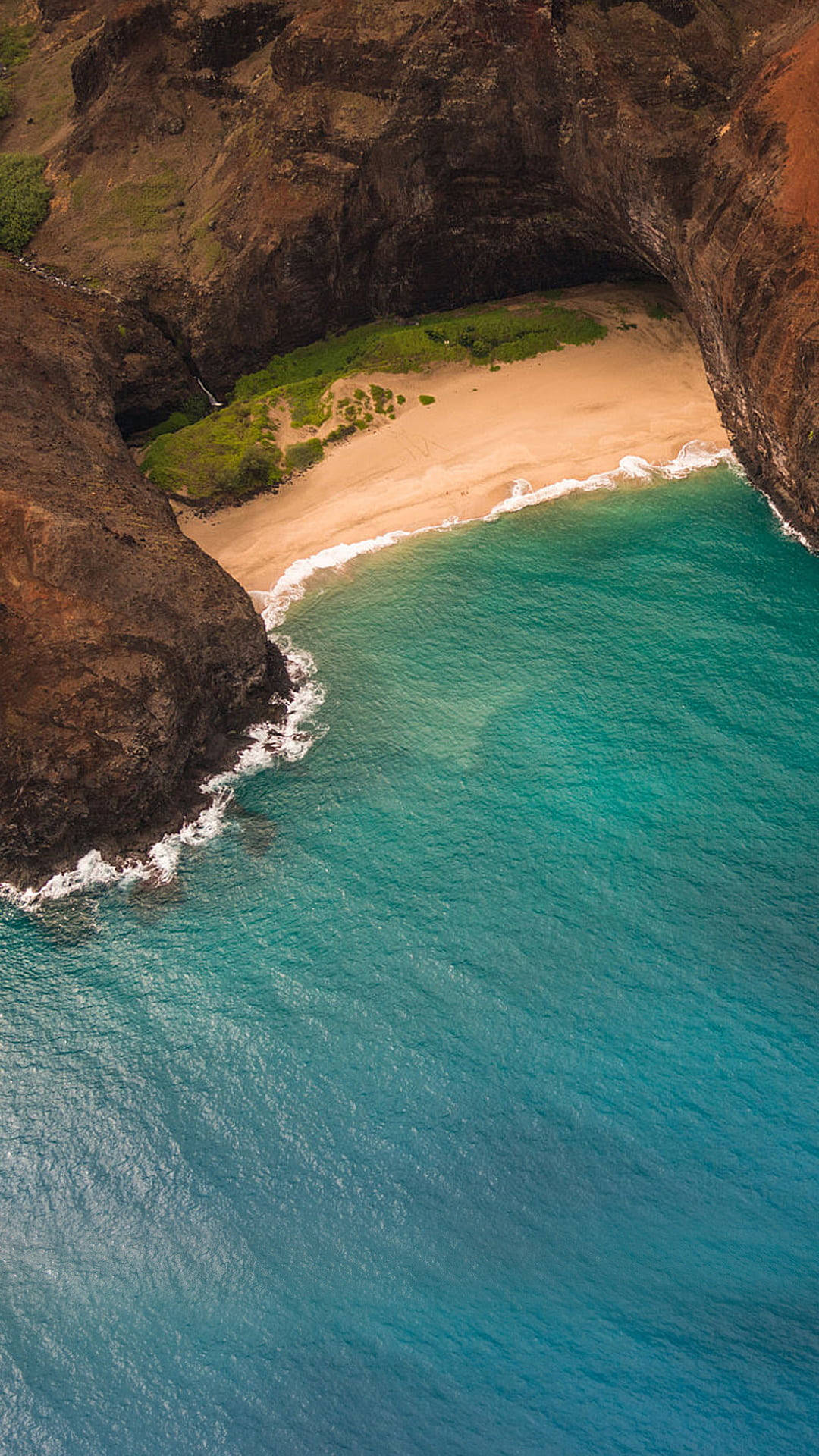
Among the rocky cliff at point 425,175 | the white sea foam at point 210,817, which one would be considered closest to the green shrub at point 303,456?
the rocky cliff at point 425,175

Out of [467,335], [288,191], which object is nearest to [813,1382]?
[467,335]

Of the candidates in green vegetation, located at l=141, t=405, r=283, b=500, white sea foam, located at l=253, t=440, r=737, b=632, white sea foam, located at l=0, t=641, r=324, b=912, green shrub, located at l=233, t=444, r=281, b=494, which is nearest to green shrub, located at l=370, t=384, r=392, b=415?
green vegetation, located at l=141, t=405, r=283, b=500

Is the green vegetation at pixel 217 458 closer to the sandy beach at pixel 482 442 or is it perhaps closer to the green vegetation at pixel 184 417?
the sandy beach at pixel 482 442

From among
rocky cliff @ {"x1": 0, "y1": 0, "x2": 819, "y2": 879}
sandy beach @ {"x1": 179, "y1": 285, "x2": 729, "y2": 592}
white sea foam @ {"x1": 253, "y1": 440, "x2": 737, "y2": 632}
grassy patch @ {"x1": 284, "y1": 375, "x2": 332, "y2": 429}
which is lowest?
white sea foam @ {"x1": 253, "y1": 440, "x2": 737, "y2": 632}

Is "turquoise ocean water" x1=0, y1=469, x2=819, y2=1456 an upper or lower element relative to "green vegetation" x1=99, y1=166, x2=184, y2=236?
lower

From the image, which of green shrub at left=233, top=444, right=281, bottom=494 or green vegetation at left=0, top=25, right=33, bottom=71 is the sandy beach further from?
green vegetation at left=0, top=25, right=33, bottom=71

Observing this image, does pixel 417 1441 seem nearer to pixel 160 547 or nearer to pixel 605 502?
pixel 160 547

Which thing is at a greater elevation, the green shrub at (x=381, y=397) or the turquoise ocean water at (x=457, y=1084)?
the green shrub at (x=381, y=397)
